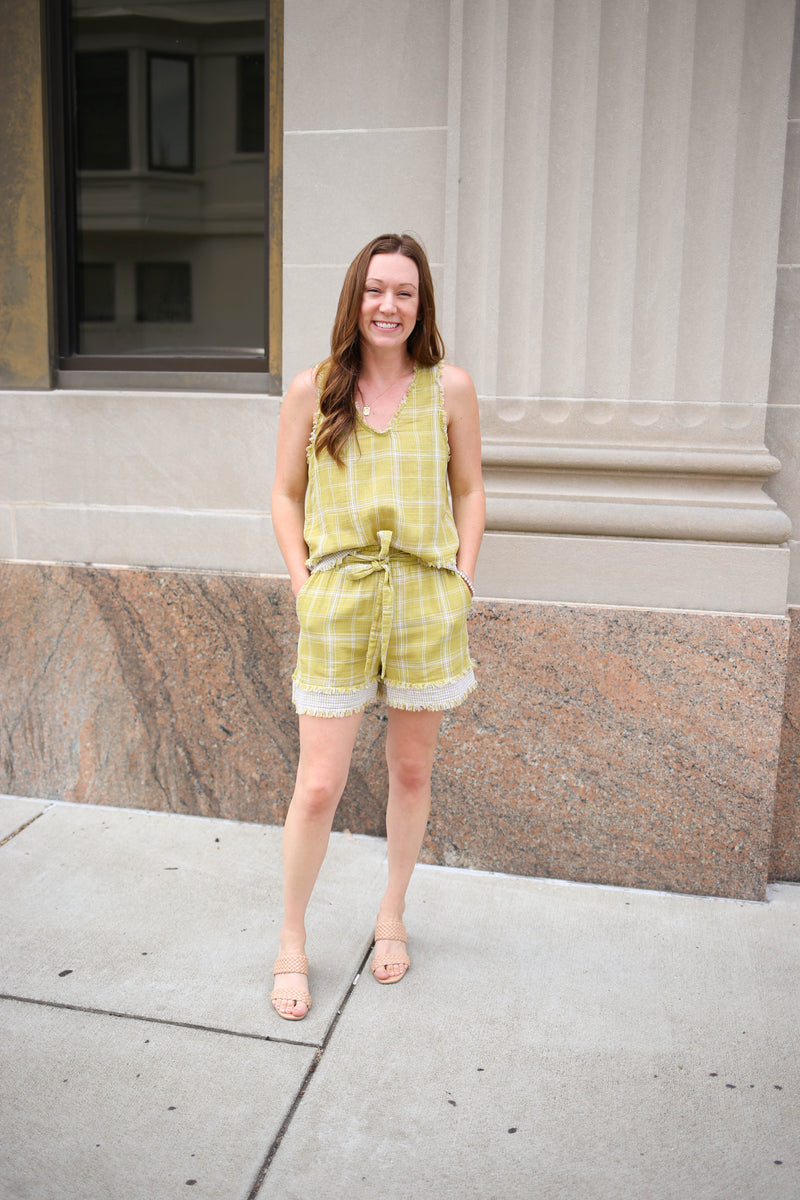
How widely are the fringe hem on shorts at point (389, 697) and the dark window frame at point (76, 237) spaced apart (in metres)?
Answer: 1.60

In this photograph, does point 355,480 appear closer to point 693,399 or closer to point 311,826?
point 311,826

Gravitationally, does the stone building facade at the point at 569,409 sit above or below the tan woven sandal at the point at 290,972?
above

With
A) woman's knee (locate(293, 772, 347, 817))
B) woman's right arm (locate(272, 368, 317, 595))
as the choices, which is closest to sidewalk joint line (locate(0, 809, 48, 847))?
woman's knee (locate(293, 772, 347, 817))

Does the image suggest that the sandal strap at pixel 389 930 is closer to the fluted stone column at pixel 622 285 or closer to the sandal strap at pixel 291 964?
the sandal strap at pixel 291 964

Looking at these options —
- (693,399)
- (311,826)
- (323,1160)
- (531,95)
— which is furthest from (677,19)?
(323,1160)

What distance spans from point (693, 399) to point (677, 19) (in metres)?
1.20

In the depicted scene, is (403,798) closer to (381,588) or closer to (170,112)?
(381,588)

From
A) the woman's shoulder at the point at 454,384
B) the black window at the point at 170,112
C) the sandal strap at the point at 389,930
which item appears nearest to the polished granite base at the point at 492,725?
the sandal strap at the point at 389,930

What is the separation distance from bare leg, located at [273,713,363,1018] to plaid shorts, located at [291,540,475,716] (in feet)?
0.20

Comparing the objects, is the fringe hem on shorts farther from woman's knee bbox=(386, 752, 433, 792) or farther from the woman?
woman's knee bbox=(386, 752, 433, 792)

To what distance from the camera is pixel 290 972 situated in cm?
281

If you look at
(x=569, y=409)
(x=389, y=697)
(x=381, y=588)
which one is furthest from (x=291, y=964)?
(x=569, y=409)

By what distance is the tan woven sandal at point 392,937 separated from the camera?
9.68ft

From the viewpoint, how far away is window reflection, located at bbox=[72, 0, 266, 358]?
451 cm
